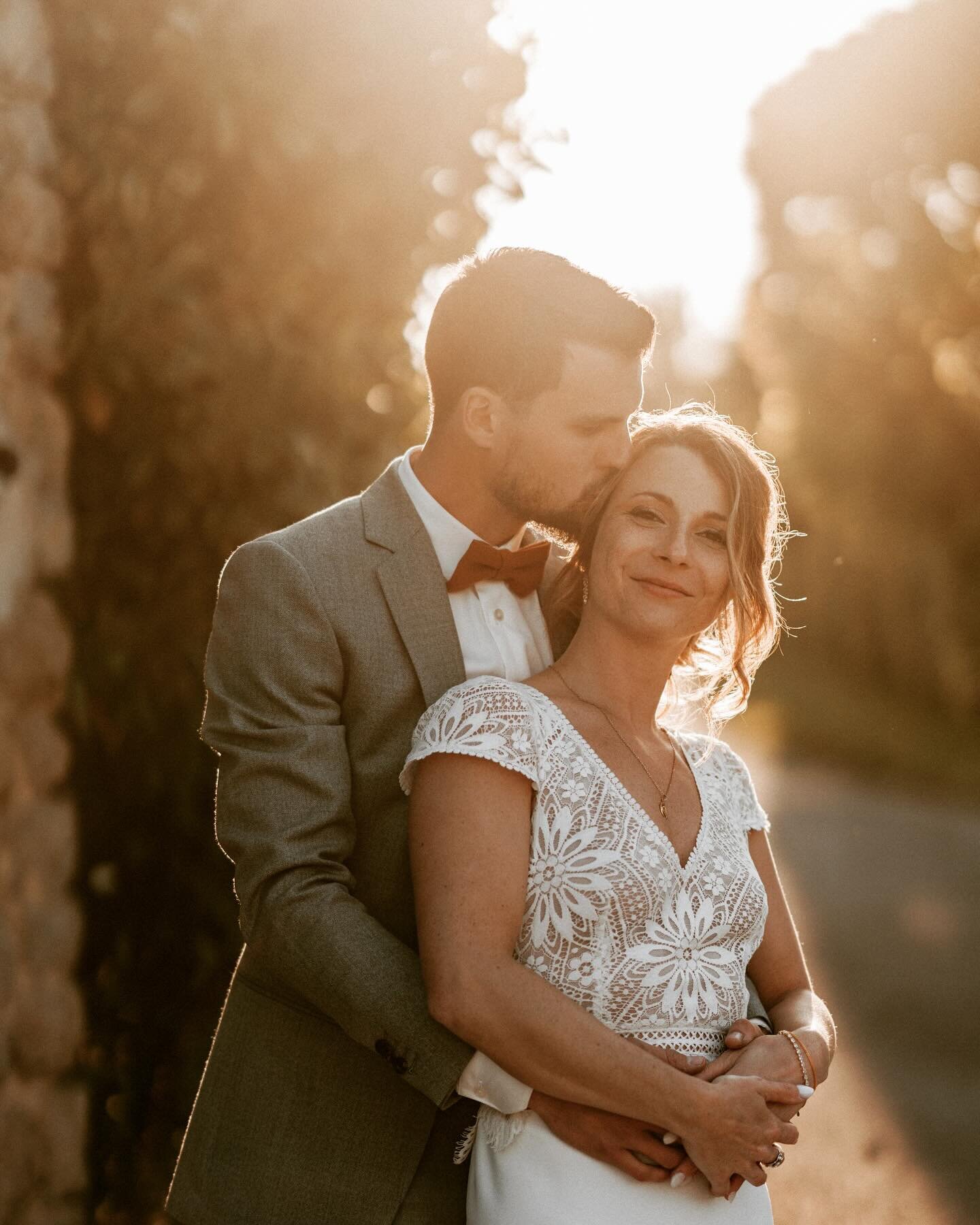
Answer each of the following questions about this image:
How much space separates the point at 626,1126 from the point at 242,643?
106 centimetres

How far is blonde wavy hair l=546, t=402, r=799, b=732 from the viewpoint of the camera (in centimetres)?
256

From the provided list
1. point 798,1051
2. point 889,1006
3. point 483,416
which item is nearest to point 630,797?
point 798,1051

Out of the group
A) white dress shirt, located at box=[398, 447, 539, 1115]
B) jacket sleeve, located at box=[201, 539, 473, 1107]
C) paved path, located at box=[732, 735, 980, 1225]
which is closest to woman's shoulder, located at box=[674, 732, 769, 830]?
white dress shirt, located at box=[398, 447, 539, 1115]

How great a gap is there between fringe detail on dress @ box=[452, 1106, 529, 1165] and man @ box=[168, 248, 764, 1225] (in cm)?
5

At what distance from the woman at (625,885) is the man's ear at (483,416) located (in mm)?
289

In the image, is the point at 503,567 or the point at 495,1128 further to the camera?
the point at 503,567

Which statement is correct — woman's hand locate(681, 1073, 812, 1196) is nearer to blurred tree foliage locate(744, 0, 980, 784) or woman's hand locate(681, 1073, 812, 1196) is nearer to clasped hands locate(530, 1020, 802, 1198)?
clasped hands locate(530, 1020, 802, 1198)

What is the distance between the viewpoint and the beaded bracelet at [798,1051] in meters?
2.30

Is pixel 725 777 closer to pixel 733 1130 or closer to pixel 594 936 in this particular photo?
pixel 594 936

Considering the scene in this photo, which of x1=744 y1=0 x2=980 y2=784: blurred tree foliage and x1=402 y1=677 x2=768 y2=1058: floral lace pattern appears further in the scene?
x1=744 y1=0 x2=980 y2=784: blurred tree foliage

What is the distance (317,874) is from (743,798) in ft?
2.90

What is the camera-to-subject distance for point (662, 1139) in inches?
83.4

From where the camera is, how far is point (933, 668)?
59.9 feet

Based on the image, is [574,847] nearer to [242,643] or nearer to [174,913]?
[242,643]
